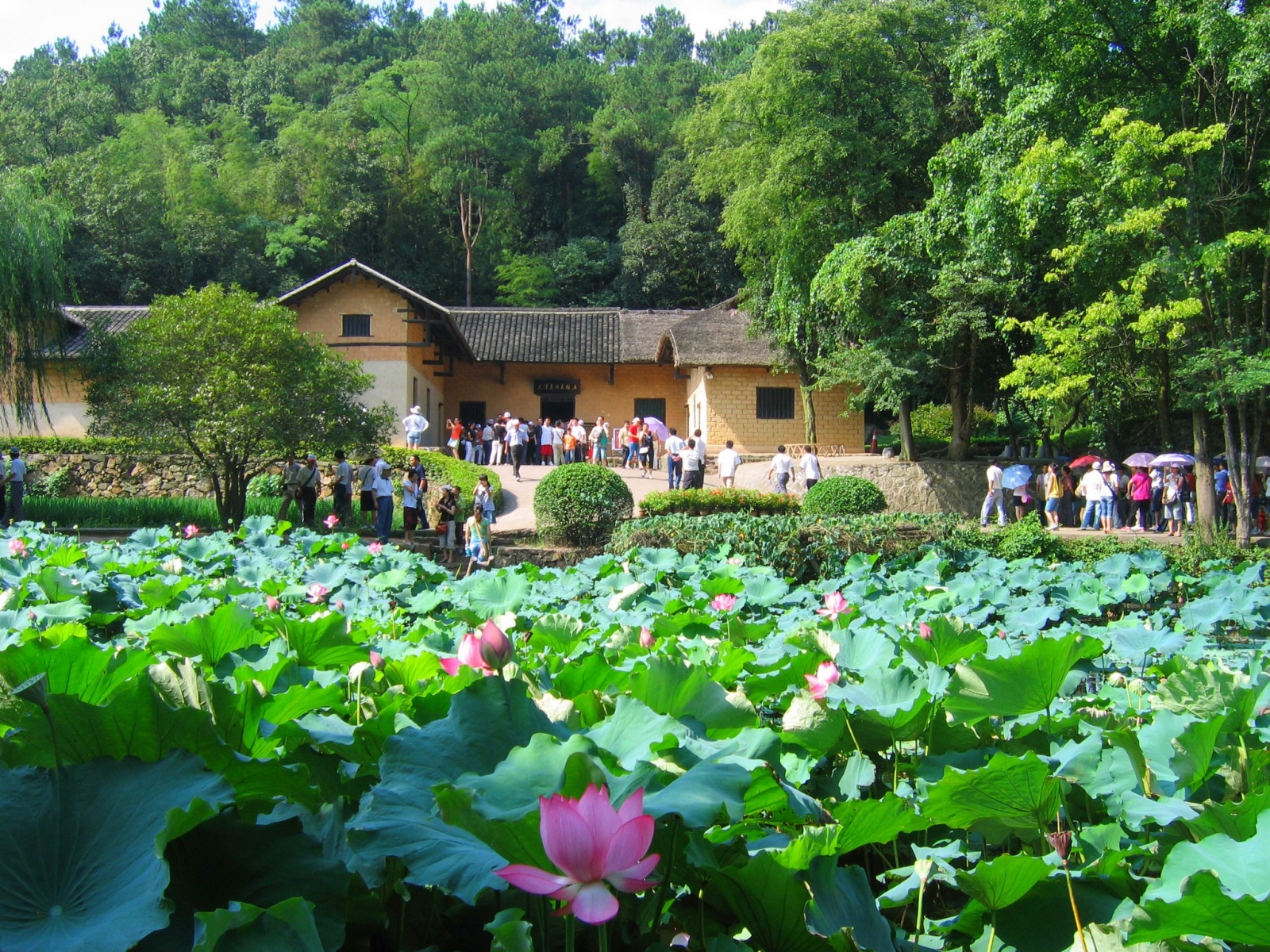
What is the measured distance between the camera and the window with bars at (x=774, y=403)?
29891 millimetres

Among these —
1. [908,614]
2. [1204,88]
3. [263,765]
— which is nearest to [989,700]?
[263,765]

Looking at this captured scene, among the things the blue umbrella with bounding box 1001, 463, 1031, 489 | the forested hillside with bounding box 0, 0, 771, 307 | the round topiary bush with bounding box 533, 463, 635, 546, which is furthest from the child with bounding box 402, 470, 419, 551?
the forested hillside with bounding box 0, 0, 771, 307

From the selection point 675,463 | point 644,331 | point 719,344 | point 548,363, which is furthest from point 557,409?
point 675,463

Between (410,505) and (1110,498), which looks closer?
(410,505)

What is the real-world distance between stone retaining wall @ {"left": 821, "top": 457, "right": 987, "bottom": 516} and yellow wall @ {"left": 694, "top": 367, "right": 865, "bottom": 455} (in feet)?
22.2

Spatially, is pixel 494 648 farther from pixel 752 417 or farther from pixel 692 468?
pixel 752 417

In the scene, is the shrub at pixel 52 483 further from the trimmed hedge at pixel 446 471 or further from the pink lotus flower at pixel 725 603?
the pink lotus flower at pixel 725 603

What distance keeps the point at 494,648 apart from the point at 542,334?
3307 cm

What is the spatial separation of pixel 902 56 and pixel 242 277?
25.8 m

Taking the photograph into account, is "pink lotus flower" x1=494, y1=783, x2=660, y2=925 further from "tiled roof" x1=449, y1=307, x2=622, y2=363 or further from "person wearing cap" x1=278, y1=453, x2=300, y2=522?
"tiled roof" x1=449, y1=307, x2=622, y2=363

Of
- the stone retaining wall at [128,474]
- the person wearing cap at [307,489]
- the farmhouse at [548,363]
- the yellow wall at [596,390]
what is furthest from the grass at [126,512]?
the yellow wall at [596,390]

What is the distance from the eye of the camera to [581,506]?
50.4 ft

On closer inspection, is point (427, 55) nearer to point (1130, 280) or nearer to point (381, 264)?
point (381, 264)

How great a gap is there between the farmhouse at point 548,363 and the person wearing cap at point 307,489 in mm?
8669
